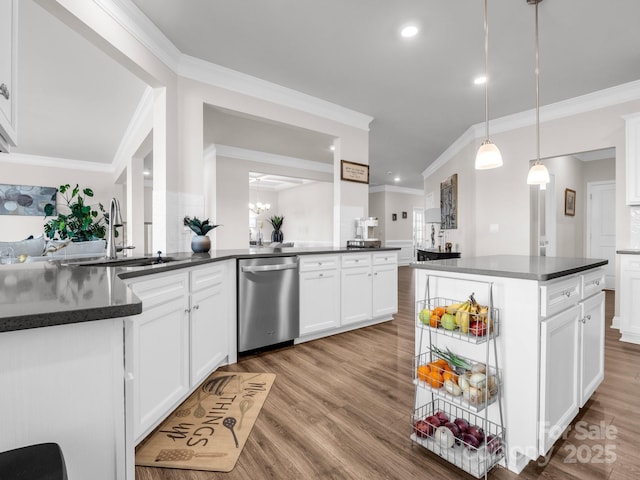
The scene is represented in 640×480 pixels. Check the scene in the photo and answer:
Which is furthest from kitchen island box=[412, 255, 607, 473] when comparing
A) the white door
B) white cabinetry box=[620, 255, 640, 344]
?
the white door

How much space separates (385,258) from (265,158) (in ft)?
11.9

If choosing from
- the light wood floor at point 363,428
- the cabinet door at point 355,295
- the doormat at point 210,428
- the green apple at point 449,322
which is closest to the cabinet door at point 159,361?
the doormat at point 210,428

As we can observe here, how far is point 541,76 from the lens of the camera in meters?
3.37

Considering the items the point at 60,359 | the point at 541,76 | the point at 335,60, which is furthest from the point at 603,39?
the point at 60,359

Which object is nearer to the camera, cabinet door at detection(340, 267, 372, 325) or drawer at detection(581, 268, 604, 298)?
drawer at detection(581, 268, 604, 298)

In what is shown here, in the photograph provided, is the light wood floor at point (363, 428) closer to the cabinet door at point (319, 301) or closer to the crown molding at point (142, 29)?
the cabinet door at point (319, 301)

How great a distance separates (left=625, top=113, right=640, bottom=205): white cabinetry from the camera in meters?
3.28

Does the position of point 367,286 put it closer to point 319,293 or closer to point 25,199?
point 319,293

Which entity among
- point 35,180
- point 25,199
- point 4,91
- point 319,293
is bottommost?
point 319,293

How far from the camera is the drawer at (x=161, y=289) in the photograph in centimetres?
154

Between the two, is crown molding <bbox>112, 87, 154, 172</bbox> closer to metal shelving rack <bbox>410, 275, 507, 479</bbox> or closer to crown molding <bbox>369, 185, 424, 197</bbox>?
metal shelving rack <bbox>410, 275, 507, 479</bbox>

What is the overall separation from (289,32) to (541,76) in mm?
2723

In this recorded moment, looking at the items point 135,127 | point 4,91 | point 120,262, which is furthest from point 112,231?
point 135,127

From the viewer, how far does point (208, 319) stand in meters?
2.26
